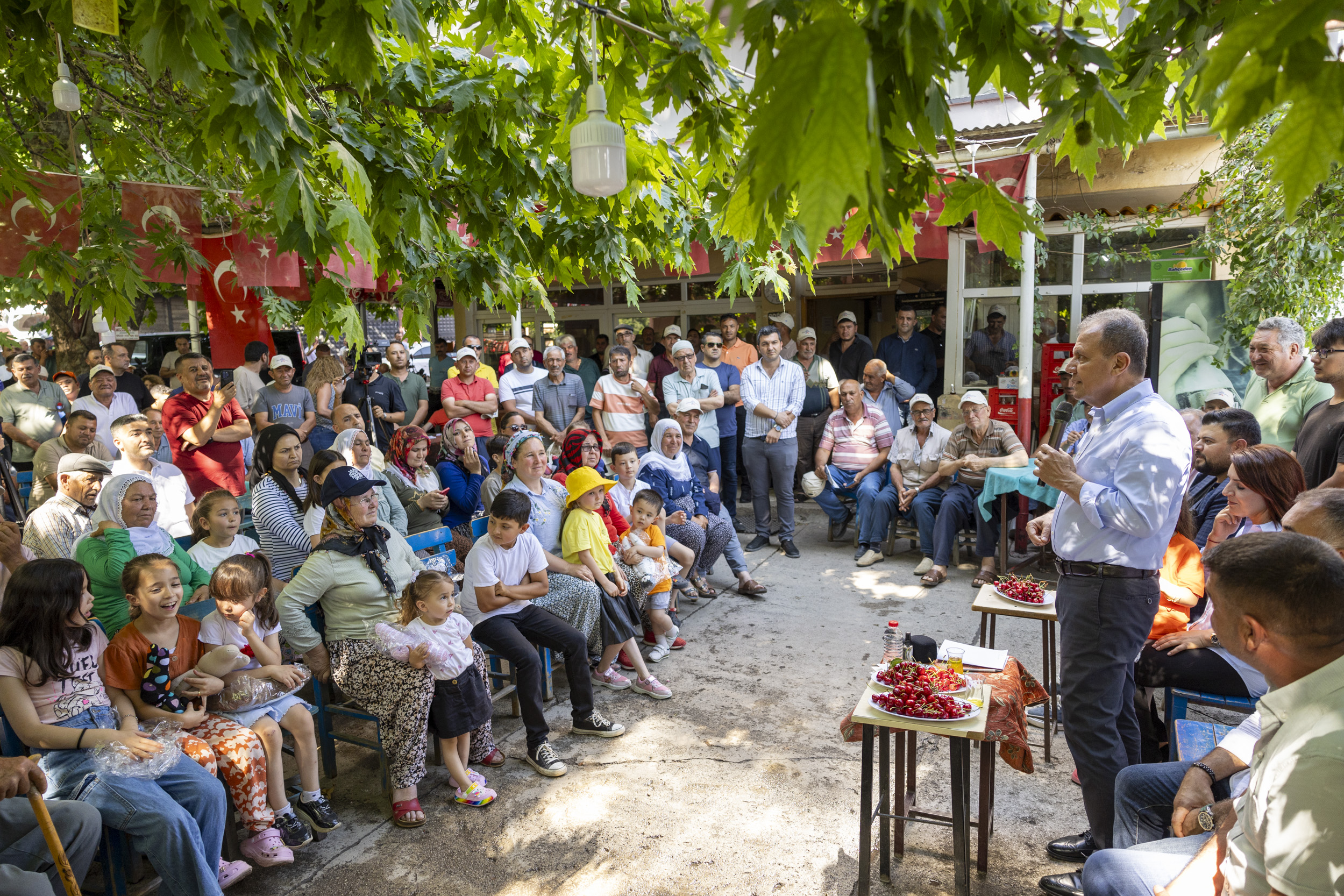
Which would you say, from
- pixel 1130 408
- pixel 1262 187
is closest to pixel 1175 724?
pixel 1130 408

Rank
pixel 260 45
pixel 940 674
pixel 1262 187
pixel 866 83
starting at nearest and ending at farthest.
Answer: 1. pixel 866 83
2. pixel 260 45
3. pixel 940 674
4. pixel 1262 187

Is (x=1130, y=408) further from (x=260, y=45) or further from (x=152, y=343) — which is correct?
(x=152, y=343)

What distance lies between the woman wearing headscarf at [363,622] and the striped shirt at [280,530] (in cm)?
56

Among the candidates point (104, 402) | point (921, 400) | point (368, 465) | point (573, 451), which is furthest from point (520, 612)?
point (104, 402)

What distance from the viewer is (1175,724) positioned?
3184mm

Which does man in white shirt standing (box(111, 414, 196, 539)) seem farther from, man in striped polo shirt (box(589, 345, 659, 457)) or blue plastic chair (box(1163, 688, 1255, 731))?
blue plastic chair (box(1163, 688, 1255, 731))

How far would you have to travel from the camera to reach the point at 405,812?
A: 3557 mm

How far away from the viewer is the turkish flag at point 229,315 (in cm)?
773

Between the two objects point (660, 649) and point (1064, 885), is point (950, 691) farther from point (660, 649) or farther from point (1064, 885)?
point (660, 649)

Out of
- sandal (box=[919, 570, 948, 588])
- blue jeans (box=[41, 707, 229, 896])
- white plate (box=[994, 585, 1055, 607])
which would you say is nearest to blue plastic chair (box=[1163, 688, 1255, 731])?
white plate (box=[994, 585, 1055, 607])

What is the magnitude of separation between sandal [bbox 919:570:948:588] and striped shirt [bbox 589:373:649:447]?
2.94m

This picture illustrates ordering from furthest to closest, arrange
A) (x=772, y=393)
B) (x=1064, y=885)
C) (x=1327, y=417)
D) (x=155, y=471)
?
(x=772, y=393) → (x=155, y=471) → (x=1327, y=417) → (x=1064, y=885)

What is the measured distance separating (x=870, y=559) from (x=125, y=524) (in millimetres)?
5829

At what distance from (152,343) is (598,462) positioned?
9.47 m
